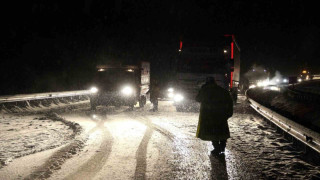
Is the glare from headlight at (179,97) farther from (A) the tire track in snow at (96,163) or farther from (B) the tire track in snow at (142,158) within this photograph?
(A) the tire track in snow at (96,163)

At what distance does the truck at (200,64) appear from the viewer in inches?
728

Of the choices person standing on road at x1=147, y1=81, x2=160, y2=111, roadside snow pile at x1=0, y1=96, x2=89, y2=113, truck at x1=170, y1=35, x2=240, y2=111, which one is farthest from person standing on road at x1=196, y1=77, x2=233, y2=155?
roadside snow pile at x1=0, y1=96, x2=89, y2=113

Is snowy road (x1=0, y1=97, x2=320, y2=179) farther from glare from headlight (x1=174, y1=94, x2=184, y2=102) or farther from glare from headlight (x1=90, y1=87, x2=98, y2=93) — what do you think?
glare from headlight (x1=90, y1=87, x2=98, y2=93)

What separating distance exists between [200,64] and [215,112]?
11826 millimetres

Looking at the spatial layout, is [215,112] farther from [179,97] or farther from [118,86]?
[118,86]

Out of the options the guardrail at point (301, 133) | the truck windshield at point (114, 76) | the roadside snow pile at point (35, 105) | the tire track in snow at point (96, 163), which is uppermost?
the truck windshield at point (114, 76)

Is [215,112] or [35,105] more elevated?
[215,112]

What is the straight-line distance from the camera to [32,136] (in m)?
9.59

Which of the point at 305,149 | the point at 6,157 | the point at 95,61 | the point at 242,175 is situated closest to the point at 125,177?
the point at 242,175

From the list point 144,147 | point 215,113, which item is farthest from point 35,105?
point 215,113

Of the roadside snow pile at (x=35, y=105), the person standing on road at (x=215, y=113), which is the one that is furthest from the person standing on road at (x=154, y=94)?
the person standing on road at (x=215, y=113)

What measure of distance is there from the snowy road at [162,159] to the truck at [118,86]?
339 inches

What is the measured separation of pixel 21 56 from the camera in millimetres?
62188

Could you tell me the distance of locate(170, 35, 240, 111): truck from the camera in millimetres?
18500
